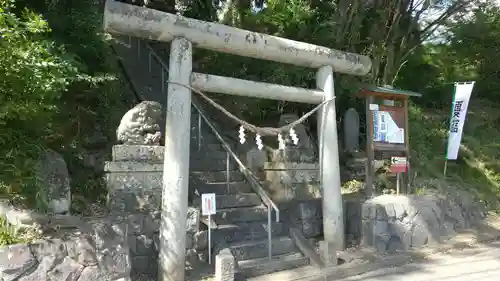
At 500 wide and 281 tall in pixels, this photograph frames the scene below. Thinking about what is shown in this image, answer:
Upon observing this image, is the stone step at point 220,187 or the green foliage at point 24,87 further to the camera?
the stone step at point 220,187

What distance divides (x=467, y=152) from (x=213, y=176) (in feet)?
26.1

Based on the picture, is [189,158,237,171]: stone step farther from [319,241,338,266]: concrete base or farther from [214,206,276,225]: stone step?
[319,241,338,266]: concrete base

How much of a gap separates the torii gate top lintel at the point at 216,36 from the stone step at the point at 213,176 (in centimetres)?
254

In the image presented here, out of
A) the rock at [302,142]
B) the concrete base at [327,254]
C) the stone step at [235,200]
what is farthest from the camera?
the rock at [302,142]

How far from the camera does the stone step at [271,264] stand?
5.73 metres

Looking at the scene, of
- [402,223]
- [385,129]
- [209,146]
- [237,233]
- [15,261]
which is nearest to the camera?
[15,261]

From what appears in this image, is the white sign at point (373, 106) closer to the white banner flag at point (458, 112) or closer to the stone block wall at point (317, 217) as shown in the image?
the stone block wall at point (317, 217)

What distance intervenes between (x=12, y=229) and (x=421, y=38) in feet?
42.2

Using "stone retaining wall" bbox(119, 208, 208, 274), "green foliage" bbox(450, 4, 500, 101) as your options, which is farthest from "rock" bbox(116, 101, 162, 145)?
"green foliage" bbox(450, 4, 500, 101)

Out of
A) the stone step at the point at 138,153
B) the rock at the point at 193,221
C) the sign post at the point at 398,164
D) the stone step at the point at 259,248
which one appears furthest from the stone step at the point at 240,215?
the sign post at the point at 398,164

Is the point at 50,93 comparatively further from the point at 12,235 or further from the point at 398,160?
the point at 398,160

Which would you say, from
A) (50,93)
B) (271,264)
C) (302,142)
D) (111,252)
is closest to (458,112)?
(302,142)

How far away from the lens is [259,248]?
6.32 metres

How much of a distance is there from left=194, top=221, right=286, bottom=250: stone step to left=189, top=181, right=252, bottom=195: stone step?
0.88 meters
